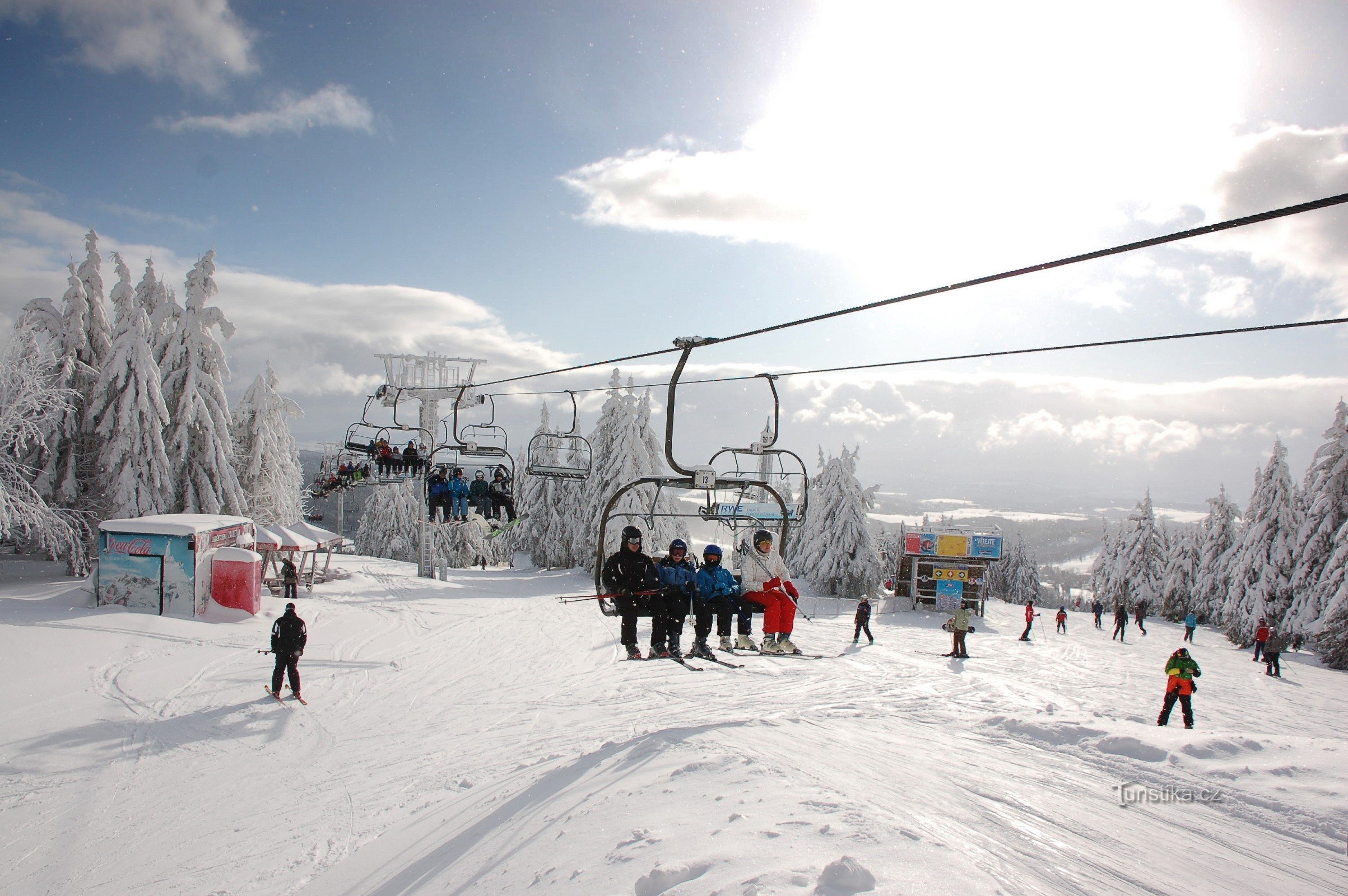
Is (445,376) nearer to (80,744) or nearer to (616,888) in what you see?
(80,744)

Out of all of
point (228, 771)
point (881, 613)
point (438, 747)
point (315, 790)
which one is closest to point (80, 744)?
point (228, 771)

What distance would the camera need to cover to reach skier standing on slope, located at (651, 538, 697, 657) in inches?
385

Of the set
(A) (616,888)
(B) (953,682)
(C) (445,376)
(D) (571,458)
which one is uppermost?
(C) (445,376)

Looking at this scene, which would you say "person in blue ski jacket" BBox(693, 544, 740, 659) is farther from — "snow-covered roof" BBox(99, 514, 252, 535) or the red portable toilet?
"snow-covered roof" BBox(99, 514, 252, 535)

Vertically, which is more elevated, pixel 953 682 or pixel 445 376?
pixel 445 376

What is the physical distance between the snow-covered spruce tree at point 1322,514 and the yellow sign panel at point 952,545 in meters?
13.0

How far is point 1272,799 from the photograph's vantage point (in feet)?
22.4

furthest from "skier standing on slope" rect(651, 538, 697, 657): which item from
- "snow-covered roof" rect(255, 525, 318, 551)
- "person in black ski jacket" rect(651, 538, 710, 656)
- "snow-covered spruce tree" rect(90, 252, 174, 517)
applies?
"snow-covered spruce tree" rect(90, 252, 174, 517)

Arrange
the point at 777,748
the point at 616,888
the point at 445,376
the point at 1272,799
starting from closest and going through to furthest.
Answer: the point at 616,888 < the point at 1272,799 < the point at 777,748 < the point at 445,376

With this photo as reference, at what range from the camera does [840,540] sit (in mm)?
40188

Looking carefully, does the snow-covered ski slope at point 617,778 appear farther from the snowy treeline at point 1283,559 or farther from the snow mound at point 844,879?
the snowy treeline at point 1283,559

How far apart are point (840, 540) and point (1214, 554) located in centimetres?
2229

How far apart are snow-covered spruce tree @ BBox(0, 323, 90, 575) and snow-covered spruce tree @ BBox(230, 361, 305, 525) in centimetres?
663

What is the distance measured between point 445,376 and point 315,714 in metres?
18.6
